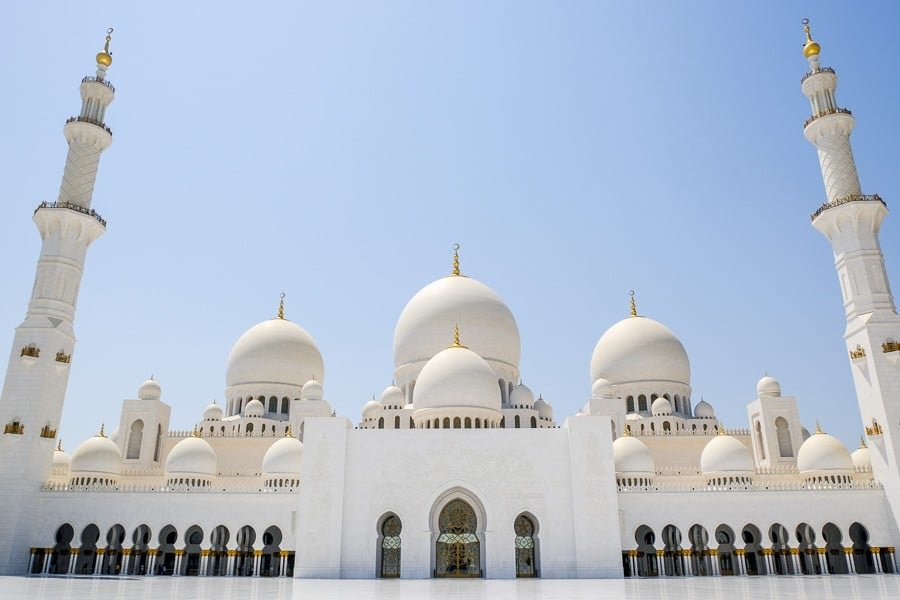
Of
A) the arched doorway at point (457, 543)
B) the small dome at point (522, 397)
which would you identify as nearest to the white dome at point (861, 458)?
the small dome at point (522, 397)

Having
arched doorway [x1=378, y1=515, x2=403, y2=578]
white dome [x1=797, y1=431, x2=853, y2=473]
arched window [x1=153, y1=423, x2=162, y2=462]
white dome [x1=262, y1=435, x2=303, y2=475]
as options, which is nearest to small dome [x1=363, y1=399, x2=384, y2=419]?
white dome [x1=262, y1=435, x2=303, y2=475]

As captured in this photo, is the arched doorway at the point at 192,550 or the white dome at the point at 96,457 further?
the white dome at the point at 96,457

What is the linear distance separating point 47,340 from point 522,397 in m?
16.5

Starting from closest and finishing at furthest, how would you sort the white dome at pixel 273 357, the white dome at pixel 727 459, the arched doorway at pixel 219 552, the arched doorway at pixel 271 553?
1. the arched doorway at pixel 219 552
2. the arched doorway at pixel 271 553
3. the white dome at pixel 727 459
4. the white dome at pixel 273 357

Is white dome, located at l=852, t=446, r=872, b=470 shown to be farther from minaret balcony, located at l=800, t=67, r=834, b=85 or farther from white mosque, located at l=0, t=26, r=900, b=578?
minaret balcony, located at l=800, t=67, r=834, b=85

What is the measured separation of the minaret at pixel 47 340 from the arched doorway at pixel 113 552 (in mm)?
1843

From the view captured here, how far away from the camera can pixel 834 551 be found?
21.1m

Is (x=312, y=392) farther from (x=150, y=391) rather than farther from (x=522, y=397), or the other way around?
(x=522, y=397)

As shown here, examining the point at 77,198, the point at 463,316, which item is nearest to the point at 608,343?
the point at 463,316

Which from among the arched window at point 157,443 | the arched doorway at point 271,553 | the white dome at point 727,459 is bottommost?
the arched doorway at point 271,553

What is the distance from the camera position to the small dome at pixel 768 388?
2695 centimetres

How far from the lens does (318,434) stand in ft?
63.7

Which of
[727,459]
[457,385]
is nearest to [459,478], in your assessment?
[457,385]

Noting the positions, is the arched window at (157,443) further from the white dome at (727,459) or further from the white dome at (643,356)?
the white dome at (727,459)
